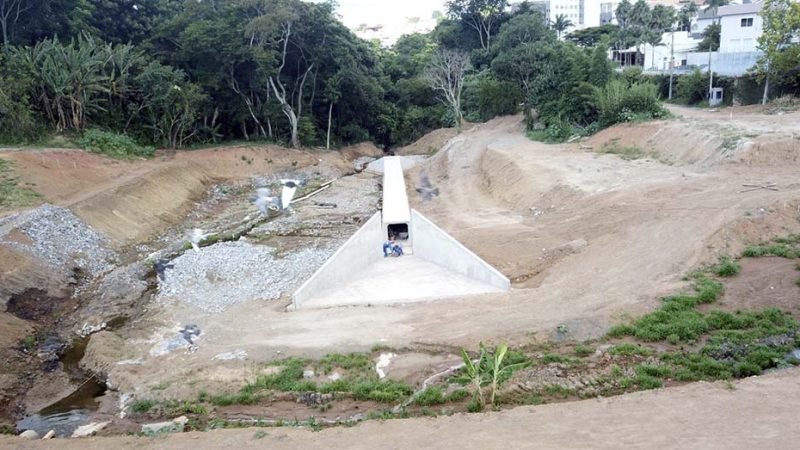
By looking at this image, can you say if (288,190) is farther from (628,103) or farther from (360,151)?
(628,103)

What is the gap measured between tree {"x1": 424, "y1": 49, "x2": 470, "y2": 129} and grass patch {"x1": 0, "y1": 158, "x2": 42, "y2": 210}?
33.6 m

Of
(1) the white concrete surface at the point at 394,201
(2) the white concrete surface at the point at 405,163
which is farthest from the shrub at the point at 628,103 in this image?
(2) the white concrete surface at the point at 405,163

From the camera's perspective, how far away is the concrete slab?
18.0 meters

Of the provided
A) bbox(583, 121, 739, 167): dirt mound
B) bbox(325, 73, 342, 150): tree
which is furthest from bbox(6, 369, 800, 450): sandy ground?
bbox(325, 73, 342, 150): tree

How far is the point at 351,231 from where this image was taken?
27.8 m

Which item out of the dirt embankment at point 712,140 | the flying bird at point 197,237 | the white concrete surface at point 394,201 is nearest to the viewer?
the white concrete surface at point 394,201

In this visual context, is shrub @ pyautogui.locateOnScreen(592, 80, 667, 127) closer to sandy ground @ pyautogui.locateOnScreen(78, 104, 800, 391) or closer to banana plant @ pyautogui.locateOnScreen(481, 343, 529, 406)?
sandy ground @ pyautogui.locateOnScreen(78, 104, 800, 391)

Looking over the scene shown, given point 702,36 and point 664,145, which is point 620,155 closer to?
point 664,145

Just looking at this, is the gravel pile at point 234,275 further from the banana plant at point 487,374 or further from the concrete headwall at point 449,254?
the banana plant at point 487,374

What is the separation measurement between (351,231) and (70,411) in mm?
15913

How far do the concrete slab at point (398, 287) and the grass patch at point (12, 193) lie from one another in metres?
15.7

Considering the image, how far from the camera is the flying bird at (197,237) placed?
26.2m

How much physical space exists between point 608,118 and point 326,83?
73.6ft

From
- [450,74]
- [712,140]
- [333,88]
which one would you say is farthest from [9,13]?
[712,140]
